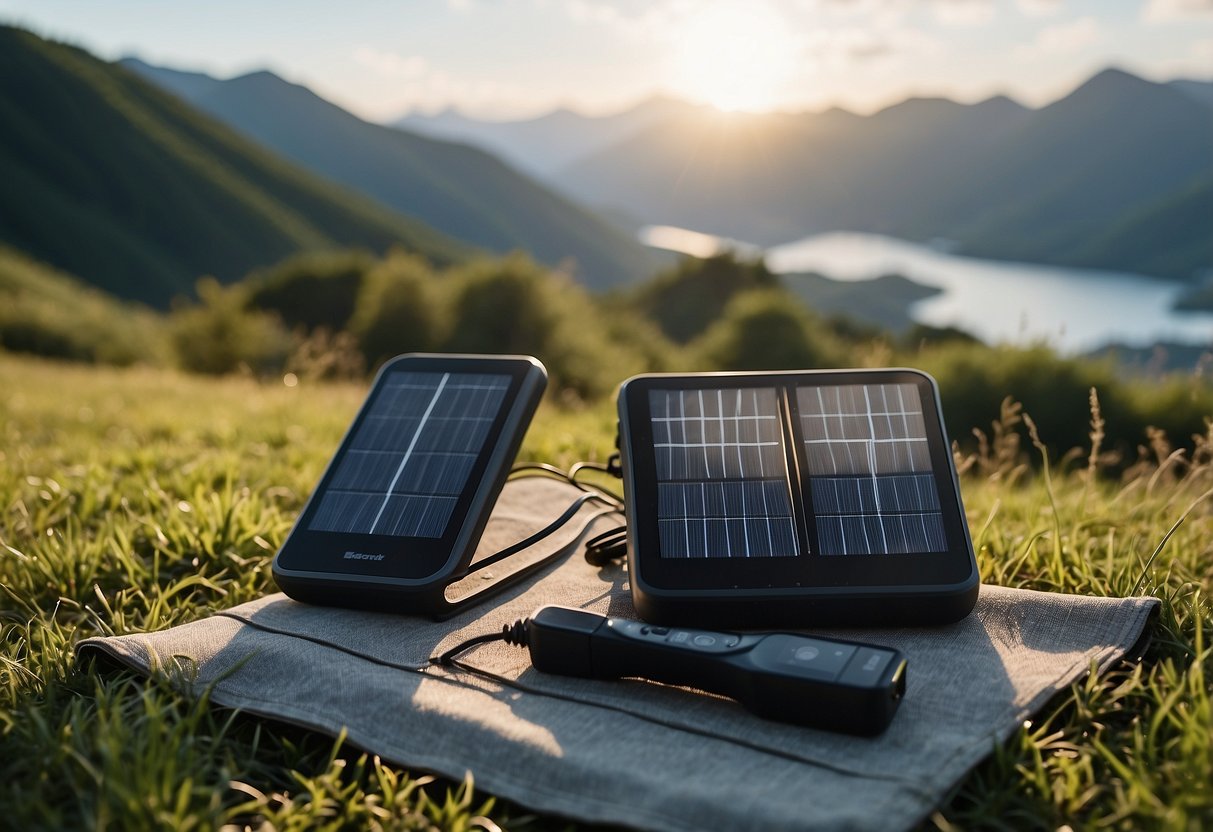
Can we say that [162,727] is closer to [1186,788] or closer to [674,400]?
[674,400]

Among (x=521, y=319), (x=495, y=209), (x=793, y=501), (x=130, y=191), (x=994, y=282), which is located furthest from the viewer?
(x=495, y=209)

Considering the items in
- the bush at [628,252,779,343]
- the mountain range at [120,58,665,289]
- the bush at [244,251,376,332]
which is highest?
the bush at [244,251,376,332]

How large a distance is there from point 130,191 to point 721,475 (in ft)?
344

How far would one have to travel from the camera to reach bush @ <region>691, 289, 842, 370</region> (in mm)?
27578

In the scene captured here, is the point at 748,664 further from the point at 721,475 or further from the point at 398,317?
the point at 398,317

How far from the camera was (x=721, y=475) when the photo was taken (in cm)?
279

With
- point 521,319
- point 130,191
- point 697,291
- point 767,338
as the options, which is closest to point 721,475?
point 521,319

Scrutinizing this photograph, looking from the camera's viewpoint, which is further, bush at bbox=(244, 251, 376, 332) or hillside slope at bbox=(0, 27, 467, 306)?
hillside slope at bbox=(0, 27, 467, 306)

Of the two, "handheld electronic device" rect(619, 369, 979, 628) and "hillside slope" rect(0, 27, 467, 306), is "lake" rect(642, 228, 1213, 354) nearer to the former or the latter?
"hillside slope" rect(0, 27, 467, 306)

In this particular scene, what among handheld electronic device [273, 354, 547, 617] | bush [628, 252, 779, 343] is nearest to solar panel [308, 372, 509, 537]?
handheld electronic device [273, 354, 547, 617]

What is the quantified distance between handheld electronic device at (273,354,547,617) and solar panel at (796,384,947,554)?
0.99m

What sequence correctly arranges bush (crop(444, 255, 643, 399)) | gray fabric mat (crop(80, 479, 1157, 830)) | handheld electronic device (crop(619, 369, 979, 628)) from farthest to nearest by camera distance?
bush (crop(444, 255, 643, 399)), handheld electronic device (crop(619, 369, 979, 628)), gray fabric mat (crop(80, 479, 1157, 830))

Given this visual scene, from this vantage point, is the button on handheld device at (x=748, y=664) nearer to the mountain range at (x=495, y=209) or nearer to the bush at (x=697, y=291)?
the bush at (x=697, y=291)

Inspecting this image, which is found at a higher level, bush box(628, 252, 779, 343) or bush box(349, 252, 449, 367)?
bush box(349, 252, 449, 367)
